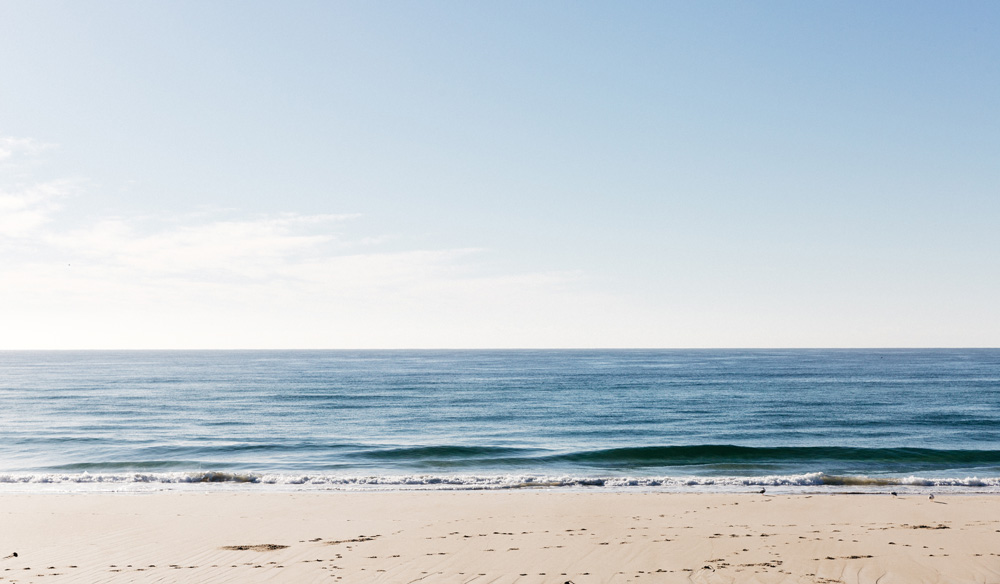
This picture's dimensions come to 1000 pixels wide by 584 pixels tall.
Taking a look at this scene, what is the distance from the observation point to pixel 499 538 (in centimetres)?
1448

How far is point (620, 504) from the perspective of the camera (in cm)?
1831

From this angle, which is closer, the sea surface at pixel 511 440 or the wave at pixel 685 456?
the sea surface at pixel 511 440

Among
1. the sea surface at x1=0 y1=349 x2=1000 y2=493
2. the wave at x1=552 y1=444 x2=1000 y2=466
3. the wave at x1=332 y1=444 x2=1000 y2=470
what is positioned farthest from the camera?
the wave at x1=552 y1=444 x2=1000 y2=466

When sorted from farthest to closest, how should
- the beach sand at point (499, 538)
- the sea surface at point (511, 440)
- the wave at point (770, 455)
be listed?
the wave at point (770, 455) < the sea surface at point (511, 440) < the beach sand at point (499, 538)

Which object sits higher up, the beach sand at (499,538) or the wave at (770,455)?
the beach sand at (499,538)

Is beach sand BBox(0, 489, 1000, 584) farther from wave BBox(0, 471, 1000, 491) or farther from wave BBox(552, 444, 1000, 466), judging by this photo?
wave BBox(552, 444, 1000, 466)

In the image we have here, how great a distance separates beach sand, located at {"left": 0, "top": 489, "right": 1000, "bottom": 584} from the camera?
11875 millimetres

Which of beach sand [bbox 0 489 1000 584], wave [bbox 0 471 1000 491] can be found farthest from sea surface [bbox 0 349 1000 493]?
beach sand [bbox 0 489 1000 584]

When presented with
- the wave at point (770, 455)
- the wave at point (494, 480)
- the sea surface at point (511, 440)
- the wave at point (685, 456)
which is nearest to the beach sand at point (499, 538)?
the wave at point (494, 480)

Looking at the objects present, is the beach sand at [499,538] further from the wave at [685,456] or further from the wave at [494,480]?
the wave at [685,456]

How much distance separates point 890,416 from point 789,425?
9298 mm

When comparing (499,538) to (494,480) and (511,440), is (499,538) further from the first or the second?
(511,440)

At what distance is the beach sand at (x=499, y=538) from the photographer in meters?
11.9

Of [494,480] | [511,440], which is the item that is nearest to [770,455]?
[511,440]
